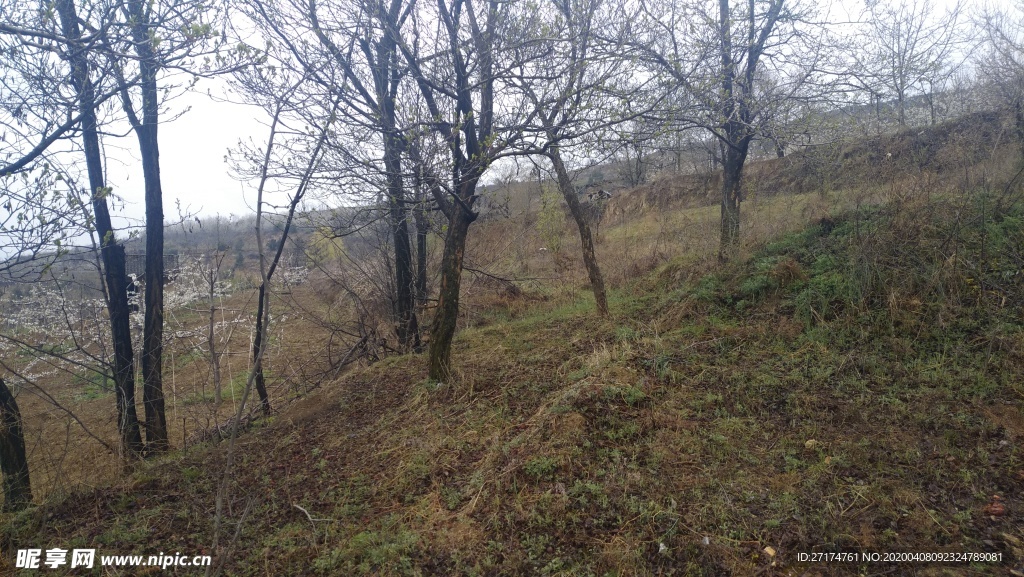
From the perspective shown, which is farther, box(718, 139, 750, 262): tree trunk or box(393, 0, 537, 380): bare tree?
box(718, 139, 750, 262): tree trunk

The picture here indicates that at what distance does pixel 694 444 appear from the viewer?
404 cm

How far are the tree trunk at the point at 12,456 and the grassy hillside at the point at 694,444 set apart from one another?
29.9 inches

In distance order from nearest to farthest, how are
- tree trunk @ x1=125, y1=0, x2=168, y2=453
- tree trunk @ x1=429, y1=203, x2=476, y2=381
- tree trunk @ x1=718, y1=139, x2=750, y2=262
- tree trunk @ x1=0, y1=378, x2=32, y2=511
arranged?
1. tree trunk @ x1=0, y1=378, x2=32, y2=511
2. tree trunk @ x1=429, y1=203, x2=476, y2=381
3. tree trunk @ x1=125, y1=0, x2=168, y2=453
4. tree trunk @ x1=718, y1=139, x2=750, y2=262

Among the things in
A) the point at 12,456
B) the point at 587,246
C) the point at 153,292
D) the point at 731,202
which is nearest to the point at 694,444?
the point at 587,246

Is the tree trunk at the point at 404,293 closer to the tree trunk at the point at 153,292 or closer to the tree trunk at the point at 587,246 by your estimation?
the tree trunk at the point at 587,246

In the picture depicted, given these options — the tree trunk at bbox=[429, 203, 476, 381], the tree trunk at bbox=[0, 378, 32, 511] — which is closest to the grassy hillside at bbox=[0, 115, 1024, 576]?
the tree trunk at bbox=[429, 203, 476, 381]

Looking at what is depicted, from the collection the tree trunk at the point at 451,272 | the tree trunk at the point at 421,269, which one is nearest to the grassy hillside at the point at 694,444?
the tree trunk at the point at 451,272

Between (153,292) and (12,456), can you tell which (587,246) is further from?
(12,456)

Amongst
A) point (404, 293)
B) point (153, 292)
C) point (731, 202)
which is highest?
point (731, 202)

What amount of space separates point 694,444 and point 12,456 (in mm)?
6033

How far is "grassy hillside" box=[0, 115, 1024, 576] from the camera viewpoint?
3.09 meters

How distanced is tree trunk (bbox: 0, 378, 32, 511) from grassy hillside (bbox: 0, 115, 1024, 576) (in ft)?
2.50

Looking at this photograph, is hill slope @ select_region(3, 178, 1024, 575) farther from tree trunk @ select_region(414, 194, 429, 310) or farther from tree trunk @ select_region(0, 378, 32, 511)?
tree trunk @ select_region(414, 194, 429, 310)

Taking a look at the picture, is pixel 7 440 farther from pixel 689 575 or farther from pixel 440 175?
pixel 689 575
